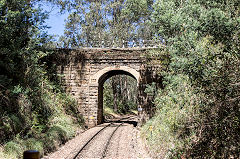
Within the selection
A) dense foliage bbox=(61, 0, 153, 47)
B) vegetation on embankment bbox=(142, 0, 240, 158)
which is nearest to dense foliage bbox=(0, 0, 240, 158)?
vegetation on embankment bbox=(142, 0, 240, 158)

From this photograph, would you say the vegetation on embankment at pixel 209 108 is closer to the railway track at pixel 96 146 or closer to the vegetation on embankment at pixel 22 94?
the railway track at pixel 96 146

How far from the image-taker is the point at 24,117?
9961mm

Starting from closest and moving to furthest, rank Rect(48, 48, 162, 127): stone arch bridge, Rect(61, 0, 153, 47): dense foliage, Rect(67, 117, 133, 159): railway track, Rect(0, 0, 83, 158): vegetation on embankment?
Rect(0, 0, 83, 158): vegetation on embankment
Rect(67, 117, 133, 159): railway track
Rect(48, 48, 162, 127): stone arch bridge
Rect(61, 0, 153, 47): dense foliage

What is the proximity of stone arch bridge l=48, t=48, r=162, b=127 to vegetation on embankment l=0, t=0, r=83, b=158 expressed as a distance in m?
3.60

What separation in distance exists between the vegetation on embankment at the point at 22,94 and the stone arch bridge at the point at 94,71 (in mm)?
3595

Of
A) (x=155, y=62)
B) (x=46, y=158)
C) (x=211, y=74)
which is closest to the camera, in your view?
(x=211, y=74)

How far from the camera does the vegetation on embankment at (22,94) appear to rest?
878 centimetres

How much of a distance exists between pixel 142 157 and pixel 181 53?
4.42 metres

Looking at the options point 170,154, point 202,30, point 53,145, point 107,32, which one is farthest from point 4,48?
point 107,32

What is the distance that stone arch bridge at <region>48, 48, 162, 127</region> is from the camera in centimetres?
1598

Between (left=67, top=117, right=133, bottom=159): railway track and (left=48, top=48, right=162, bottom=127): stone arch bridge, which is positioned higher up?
(left=48, top=48, right=162, bottom=127): stone arch bridge

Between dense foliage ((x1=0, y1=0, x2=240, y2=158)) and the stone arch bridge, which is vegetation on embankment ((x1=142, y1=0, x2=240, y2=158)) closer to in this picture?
dense foliage ((x1=0, y1=0, x2=240, y2=158))

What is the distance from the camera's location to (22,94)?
33.7ft

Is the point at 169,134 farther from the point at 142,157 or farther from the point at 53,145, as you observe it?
the point at 53,145
